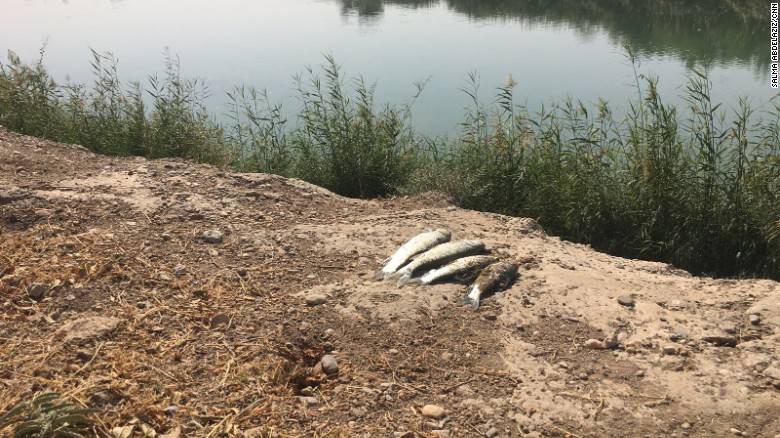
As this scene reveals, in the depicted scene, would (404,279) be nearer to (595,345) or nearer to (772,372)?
(595,345)

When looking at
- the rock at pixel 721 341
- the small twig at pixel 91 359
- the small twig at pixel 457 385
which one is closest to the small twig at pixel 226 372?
the small twig at pixel 91 359

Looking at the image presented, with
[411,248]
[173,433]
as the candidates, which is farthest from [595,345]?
[173,433]

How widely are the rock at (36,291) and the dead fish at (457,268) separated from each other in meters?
2.05

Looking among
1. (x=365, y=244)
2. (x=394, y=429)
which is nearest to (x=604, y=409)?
(x=394, y=429)

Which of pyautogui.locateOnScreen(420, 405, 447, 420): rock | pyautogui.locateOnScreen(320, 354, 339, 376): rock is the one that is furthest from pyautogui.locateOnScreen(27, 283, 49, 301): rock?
pyautogui.locateOnScreen(420, 405, 447, 420): rock

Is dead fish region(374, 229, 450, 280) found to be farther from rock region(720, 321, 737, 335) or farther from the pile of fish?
rock region(720, 321, 737, 335)

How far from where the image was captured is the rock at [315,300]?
13.3ft

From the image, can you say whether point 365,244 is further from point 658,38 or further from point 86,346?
point 658,38

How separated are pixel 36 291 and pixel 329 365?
1.71 meters

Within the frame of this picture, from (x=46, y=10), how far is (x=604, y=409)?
21.4 meters

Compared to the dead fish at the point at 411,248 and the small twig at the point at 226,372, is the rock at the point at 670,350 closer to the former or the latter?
the dead fish at the point at 411,248

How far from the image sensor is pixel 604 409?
10.7 ft

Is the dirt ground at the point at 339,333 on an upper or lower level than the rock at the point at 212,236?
lower

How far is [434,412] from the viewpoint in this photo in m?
3.21
